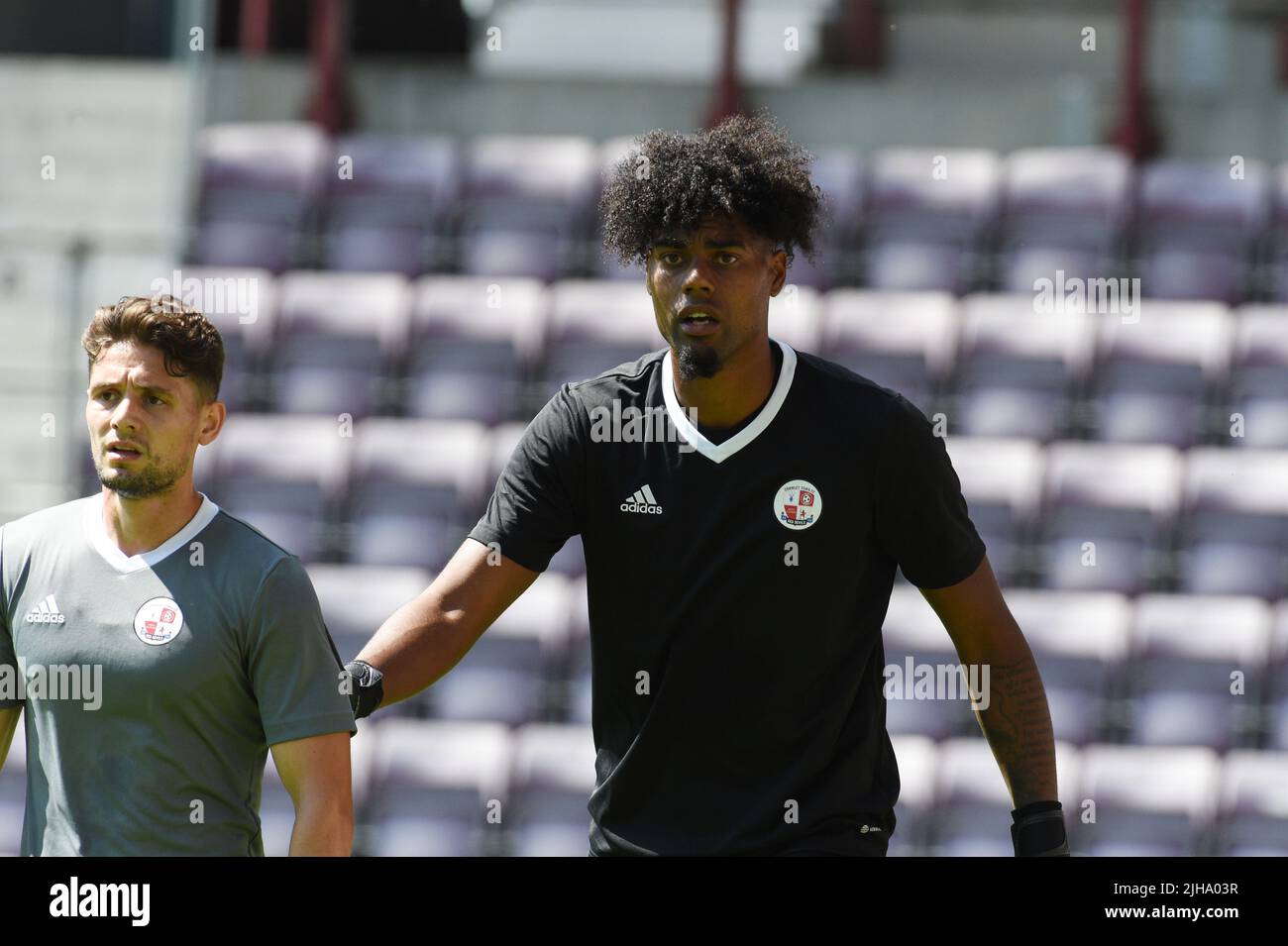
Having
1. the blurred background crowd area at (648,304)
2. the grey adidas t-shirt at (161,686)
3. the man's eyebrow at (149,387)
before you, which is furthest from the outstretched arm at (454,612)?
the blurred background crowd area at (648,304)

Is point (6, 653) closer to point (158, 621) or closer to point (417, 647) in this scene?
point (158, 621)

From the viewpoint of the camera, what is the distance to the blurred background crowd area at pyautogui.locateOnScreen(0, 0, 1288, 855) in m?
6.33

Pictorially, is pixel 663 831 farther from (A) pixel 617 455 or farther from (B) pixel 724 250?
(B) pixel 724 250

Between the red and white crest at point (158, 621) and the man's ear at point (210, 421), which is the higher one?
the man's ear at point (210, 421)

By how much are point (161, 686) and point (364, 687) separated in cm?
32

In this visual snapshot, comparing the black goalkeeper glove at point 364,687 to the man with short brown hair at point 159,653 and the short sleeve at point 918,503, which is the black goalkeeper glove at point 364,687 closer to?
the man with short brown hair at point 159,653

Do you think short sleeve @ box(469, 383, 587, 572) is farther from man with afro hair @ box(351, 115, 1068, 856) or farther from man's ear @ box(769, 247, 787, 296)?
man's ear @ box(769, 247, 787, 296)

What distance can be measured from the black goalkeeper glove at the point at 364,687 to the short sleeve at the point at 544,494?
0.92 ft

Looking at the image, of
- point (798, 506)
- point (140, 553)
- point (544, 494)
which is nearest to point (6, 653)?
point (140, 553)

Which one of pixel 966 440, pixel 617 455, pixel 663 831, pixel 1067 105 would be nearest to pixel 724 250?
pixel 617 455

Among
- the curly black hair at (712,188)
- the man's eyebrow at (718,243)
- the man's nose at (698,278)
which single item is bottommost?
the man's nose at (698,278)

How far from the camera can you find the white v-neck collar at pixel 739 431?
9.39ft

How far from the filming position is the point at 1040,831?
287cm
